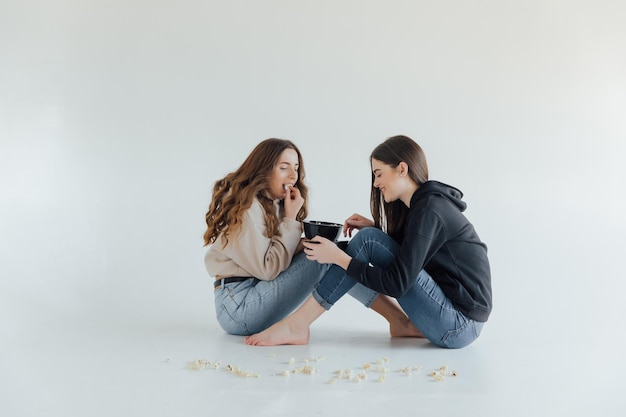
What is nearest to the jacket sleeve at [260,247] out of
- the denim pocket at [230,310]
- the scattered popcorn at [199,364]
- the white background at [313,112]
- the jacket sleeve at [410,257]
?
the denim pocket at [230,310]

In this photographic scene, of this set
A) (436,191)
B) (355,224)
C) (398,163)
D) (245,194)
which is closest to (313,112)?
(355,224)

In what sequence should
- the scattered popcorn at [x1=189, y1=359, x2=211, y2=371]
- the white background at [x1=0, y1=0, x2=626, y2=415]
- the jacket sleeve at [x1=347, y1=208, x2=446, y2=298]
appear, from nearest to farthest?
1. the scattered popcorn at [x1=189, y1=359, x2=211, y2=371]
2. the jacket sleeve at [x1=347, y1=208, x2=446, y2=298]
3. the white background at [x1=0, y1=0, x2=626, y2=415]

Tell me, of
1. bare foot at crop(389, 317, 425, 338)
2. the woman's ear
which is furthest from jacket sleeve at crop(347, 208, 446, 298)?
bare foot at crop(389, 317, 425, 338)

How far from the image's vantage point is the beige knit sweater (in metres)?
2.71

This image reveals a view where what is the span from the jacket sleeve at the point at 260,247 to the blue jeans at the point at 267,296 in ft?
0.15

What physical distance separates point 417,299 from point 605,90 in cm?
389

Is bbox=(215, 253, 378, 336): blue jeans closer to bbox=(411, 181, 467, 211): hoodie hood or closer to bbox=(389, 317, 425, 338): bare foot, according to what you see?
bbox=(389, 317, 425, 338): bare foot

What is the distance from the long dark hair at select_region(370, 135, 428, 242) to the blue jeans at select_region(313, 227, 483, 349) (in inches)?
8.5

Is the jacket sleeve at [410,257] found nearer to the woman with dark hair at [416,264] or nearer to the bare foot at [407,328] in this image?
the woman with dark hair at [416,264]

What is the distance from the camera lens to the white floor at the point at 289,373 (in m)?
1.92

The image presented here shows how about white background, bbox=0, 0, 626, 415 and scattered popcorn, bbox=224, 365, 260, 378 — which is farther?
white background, bbox=0, 0, 626, 415

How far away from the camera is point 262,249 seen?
8.91 ft

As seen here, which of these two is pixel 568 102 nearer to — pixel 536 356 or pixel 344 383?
pixel 536 356

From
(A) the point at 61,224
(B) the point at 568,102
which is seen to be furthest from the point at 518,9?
(A) the point at 61,224
